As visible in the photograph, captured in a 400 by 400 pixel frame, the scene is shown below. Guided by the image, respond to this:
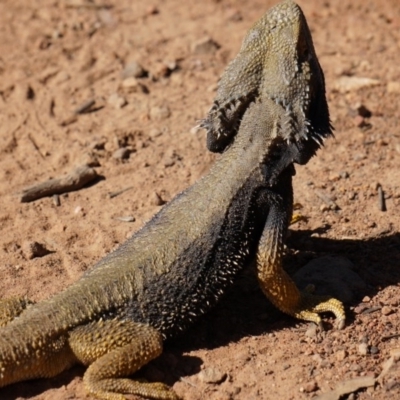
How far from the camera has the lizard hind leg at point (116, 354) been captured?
5.85 m

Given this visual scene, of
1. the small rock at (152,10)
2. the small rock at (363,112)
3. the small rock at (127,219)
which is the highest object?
the small rock at (152,10)

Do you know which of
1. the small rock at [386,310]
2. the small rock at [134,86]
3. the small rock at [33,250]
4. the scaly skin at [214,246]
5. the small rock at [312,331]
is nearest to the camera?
the scaly skin at [214,246]

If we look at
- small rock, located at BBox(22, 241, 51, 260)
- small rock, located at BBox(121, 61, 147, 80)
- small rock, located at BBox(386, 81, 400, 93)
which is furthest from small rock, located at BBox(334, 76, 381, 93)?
small rock, located at BBox(22, 241, 51, 260)

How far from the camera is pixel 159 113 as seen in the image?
396 inches

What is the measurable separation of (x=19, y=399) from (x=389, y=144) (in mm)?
5283

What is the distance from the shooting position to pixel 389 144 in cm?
924

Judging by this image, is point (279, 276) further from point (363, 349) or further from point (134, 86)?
point (134, 86)

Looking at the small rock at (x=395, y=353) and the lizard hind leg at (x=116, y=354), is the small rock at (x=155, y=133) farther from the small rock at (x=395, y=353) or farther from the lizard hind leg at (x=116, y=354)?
the small rock at (x=395, y=353)

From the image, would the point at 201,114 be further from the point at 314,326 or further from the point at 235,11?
the point at 314,326

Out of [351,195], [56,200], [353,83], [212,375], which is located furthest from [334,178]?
[212,375]

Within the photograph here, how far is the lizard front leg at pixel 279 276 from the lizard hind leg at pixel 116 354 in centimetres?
103

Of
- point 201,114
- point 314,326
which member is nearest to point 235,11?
point 201,114

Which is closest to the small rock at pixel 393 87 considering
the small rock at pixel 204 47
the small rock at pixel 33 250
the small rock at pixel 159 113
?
the small rock at pixel 204 47

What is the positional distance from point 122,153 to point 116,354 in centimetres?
374
